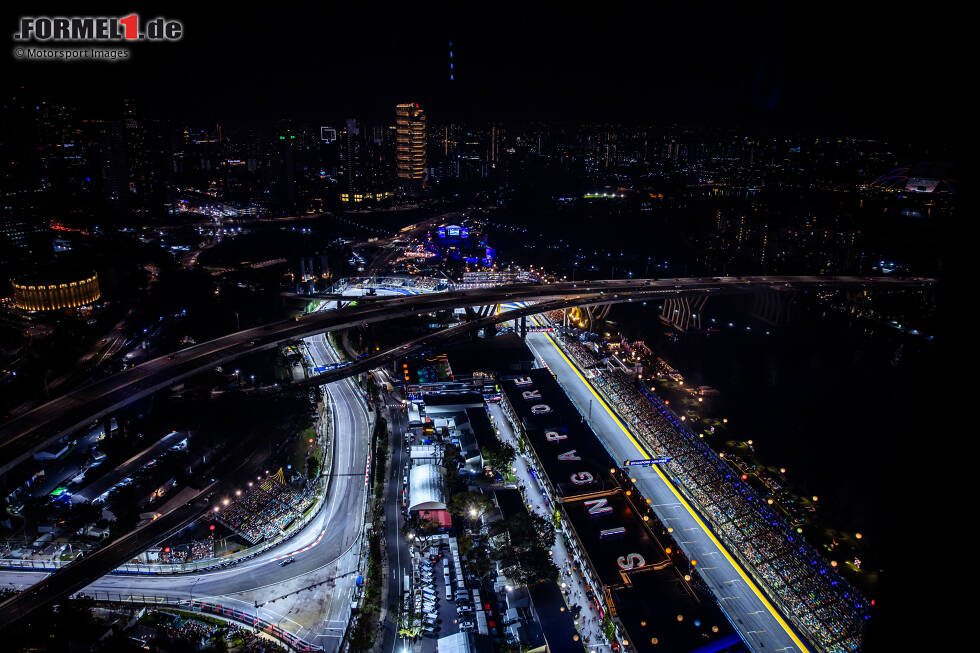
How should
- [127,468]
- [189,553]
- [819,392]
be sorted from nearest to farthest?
1. [189,553]
2. [127,468]
3. [819,392]

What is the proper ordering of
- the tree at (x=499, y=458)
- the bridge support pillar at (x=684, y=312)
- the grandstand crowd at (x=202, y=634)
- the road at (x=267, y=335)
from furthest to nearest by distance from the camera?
the bridge support pillar at (x=684, y=312) < the tree at (x=499, y=458) < the road at (x=267, y=335) < the grandstand crowd at (x=202, y=634)

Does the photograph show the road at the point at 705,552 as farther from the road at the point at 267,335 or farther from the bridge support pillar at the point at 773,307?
the bridge support pillar at the point at 773,307

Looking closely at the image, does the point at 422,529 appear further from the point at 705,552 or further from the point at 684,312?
the point at 684,312

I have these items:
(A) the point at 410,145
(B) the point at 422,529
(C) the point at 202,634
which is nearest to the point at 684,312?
(B) the point at 422,529

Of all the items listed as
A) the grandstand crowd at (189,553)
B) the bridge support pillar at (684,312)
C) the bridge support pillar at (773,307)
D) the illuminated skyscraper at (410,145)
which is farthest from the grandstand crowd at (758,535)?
the illuminated skyscraper at (410,145)

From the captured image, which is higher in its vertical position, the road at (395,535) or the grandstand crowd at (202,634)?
the road at (395,535)

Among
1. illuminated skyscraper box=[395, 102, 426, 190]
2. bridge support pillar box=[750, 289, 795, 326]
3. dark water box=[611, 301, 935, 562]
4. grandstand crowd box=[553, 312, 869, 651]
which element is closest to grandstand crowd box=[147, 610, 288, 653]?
grandstand crowd box=[553, 312, 869, 651]
